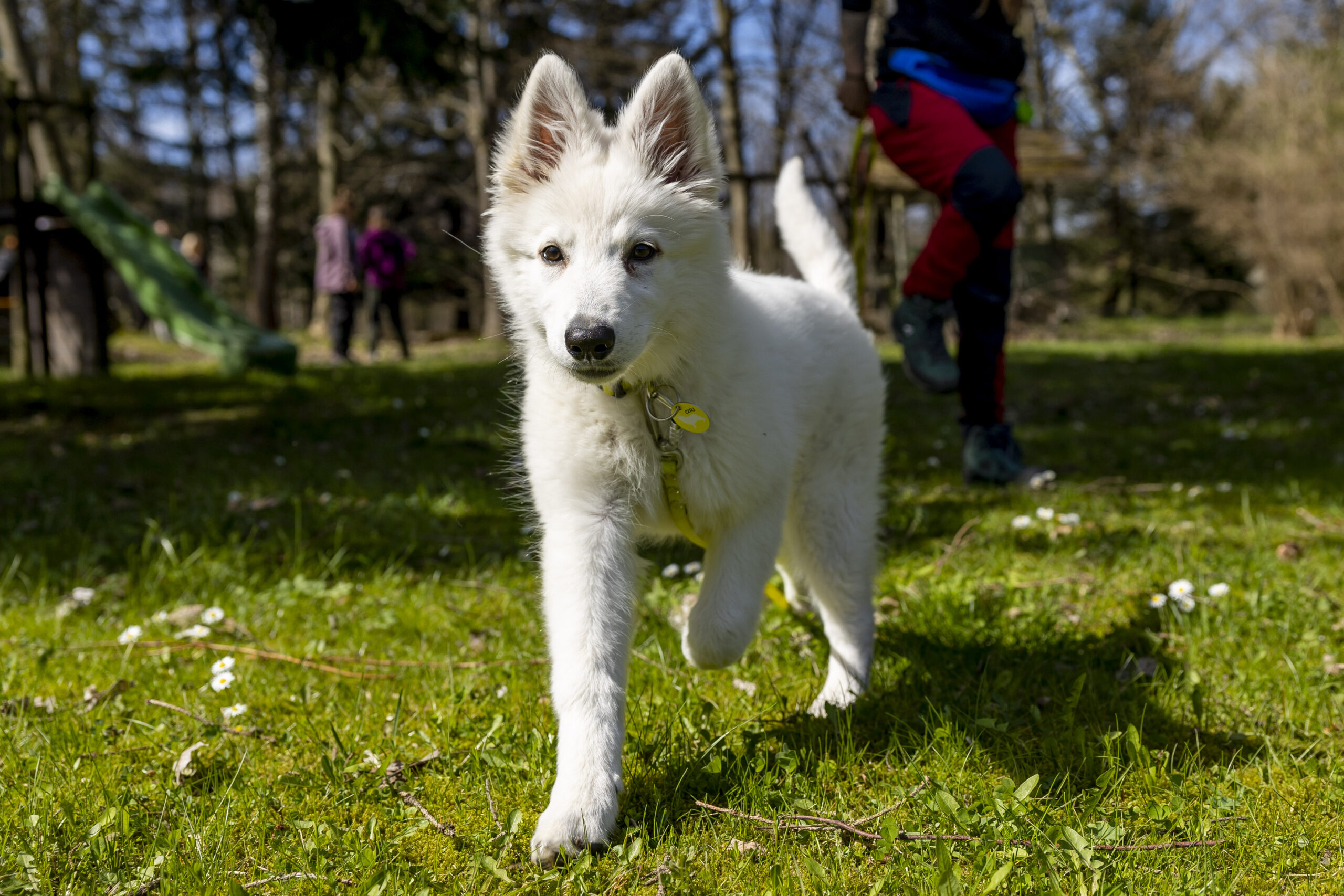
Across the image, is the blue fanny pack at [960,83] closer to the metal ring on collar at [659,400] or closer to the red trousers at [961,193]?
the red trousers at [961,193]

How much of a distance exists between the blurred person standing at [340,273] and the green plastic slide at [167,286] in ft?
6.81

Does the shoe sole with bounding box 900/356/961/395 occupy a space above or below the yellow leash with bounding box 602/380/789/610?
below

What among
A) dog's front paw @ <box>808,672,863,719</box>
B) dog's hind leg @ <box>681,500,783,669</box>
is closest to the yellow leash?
dog's hind leg @ <box>681,500,783,669</box>

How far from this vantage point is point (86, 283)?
34.2 ft

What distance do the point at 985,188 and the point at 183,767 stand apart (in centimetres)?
354

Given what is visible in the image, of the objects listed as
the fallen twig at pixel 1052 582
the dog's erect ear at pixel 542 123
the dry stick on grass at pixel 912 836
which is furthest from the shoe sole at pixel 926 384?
the dry stick on grass at pixel 912 836

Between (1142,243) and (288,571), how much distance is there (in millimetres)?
30443

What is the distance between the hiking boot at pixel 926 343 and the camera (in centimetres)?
410

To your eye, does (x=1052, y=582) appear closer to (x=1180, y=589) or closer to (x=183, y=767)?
(x=1180, y=589)

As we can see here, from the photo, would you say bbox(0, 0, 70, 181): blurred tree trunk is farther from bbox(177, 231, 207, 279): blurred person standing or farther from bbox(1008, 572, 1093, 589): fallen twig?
bbox(1008, 572, 1093, 589): fallen twig

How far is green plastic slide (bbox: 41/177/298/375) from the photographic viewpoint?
9.52 m

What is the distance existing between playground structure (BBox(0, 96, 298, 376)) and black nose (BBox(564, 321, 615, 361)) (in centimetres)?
837

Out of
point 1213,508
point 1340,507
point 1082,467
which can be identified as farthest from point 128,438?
point 1340,507

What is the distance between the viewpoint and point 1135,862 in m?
1.89
